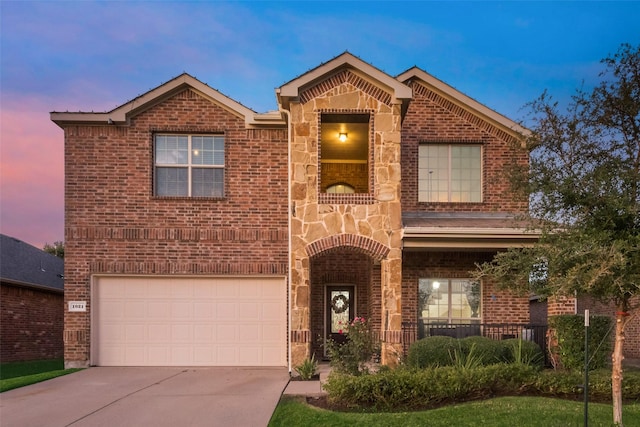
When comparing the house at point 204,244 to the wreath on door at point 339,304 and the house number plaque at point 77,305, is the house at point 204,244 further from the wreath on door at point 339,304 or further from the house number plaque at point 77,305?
the wreath on door at point 339,304

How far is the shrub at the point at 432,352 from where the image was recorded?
9820 mm

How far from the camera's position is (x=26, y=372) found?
42.0 feet

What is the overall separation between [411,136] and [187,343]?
8318 mm

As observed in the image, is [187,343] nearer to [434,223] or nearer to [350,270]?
[350,270]

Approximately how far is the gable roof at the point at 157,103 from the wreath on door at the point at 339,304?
16.8 ft

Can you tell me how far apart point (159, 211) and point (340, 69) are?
5.93 meters

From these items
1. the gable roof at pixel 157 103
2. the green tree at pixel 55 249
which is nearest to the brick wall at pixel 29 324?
the gable roof at pixel 157 103

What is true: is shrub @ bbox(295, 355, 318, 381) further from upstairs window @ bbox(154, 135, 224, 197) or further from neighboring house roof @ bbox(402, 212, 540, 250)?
upstairs window @ bbox(154, 135, 224, 197)

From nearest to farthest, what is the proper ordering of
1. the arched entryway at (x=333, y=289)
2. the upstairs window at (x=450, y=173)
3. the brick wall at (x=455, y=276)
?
the brick wall at (x=455, y=276), the arched entryway at (x=333, y=289), the upstairs window at (x=450, y=173)

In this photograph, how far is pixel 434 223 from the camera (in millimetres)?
12031

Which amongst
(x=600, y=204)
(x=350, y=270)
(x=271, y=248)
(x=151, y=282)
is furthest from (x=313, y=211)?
(x=600, y=204)

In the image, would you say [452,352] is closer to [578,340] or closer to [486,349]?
[486,349]

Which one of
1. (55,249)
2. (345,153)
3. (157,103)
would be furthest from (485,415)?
(55,249)

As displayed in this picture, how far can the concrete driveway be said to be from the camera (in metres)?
7.41
